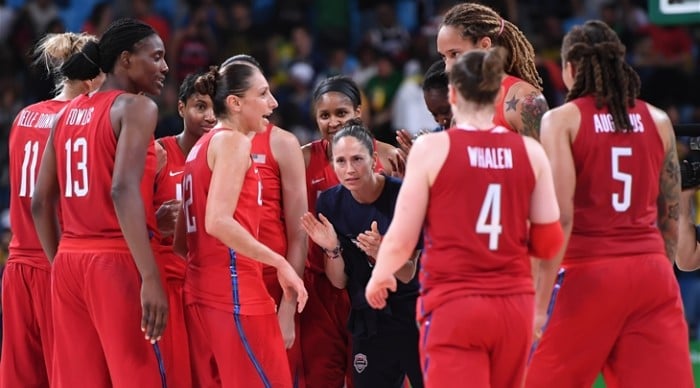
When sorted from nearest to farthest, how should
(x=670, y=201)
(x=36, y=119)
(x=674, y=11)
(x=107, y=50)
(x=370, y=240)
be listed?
1. (x=670, y=201)
2. (x=107, y=50)
3. (x=370, y=240)
4. (x=36, y=119)
5. (x=674, y=11)

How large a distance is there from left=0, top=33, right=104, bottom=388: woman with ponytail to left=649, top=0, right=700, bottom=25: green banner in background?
3.81m

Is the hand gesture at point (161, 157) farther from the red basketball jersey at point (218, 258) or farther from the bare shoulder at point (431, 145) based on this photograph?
the bare shoulder at point (431, 145)

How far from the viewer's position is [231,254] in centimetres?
611

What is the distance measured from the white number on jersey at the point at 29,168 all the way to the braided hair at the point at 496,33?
8.23 feet

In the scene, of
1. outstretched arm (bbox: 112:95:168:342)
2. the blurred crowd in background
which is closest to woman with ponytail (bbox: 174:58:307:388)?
outstretched arm (bbox: 112:95:168:342)

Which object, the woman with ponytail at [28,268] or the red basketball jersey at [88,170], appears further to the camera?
the woman with ponytail at [28,268]

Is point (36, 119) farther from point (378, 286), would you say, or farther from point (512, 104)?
point (512, 104)

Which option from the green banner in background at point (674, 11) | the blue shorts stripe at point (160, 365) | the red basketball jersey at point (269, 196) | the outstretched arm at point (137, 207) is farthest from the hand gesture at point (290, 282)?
the green banner in background at point (674, 11)

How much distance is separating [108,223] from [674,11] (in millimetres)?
4221

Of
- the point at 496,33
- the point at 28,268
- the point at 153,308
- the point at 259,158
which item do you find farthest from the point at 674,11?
the point at 28,268

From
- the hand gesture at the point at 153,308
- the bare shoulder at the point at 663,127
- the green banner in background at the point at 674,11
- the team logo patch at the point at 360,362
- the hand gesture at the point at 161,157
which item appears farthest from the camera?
the green banner in background at the point at 674,11

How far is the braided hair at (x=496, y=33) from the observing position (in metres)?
6.34

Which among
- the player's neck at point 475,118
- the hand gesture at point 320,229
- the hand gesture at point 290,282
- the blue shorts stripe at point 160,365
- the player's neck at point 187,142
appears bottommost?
the blue shorts stripe at point 160,365

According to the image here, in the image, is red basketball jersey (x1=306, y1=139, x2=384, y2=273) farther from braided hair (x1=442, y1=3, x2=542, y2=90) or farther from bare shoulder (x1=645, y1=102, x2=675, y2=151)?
bare shoulder (x1=645, y1=102, x2=675, y2=151)
